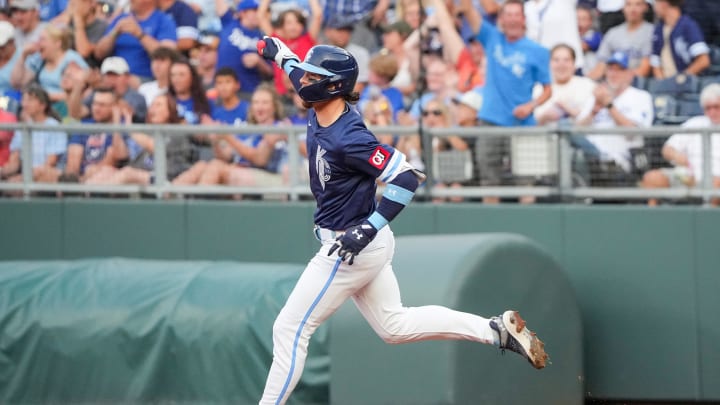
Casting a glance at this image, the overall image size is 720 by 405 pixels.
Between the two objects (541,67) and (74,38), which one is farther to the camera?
(74,38)

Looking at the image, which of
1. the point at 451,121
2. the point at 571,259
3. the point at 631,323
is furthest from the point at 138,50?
the point at 631,323

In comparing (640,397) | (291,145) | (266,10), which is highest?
(266,10)

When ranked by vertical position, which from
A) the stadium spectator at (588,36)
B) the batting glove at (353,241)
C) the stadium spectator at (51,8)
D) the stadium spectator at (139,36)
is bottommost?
the batting glove at (353,241)

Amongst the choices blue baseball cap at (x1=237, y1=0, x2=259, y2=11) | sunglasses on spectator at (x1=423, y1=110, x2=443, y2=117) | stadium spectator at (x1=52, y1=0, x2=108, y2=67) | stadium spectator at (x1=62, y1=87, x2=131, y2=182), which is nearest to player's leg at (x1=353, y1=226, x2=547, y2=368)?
sunglasses on spectator at (x1=423, y1=110, x2=443, y2=117)

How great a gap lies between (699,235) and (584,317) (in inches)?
43.9

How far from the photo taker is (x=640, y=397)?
8414 millimetres

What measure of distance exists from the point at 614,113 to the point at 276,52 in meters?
3.90

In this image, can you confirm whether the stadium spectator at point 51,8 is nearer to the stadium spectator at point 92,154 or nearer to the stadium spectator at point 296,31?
the stadium spectator at point 92,154

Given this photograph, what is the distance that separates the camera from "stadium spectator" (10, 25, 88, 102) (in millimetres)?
10482

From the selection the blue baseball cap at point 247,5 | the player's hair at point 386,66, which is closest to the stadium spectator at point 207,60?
the blue baseball cap at point 247,5

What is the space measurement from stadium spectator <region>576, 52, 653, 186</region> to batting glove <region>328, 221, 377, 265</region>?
3.83 meters

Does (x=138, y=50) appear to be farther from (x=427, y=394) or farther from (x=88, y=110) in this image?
(x=427, y=394)

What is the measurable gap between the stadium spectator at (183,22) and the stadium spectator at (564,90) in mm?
3546

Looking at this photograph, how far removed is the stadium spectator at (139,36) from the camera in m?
10.3
